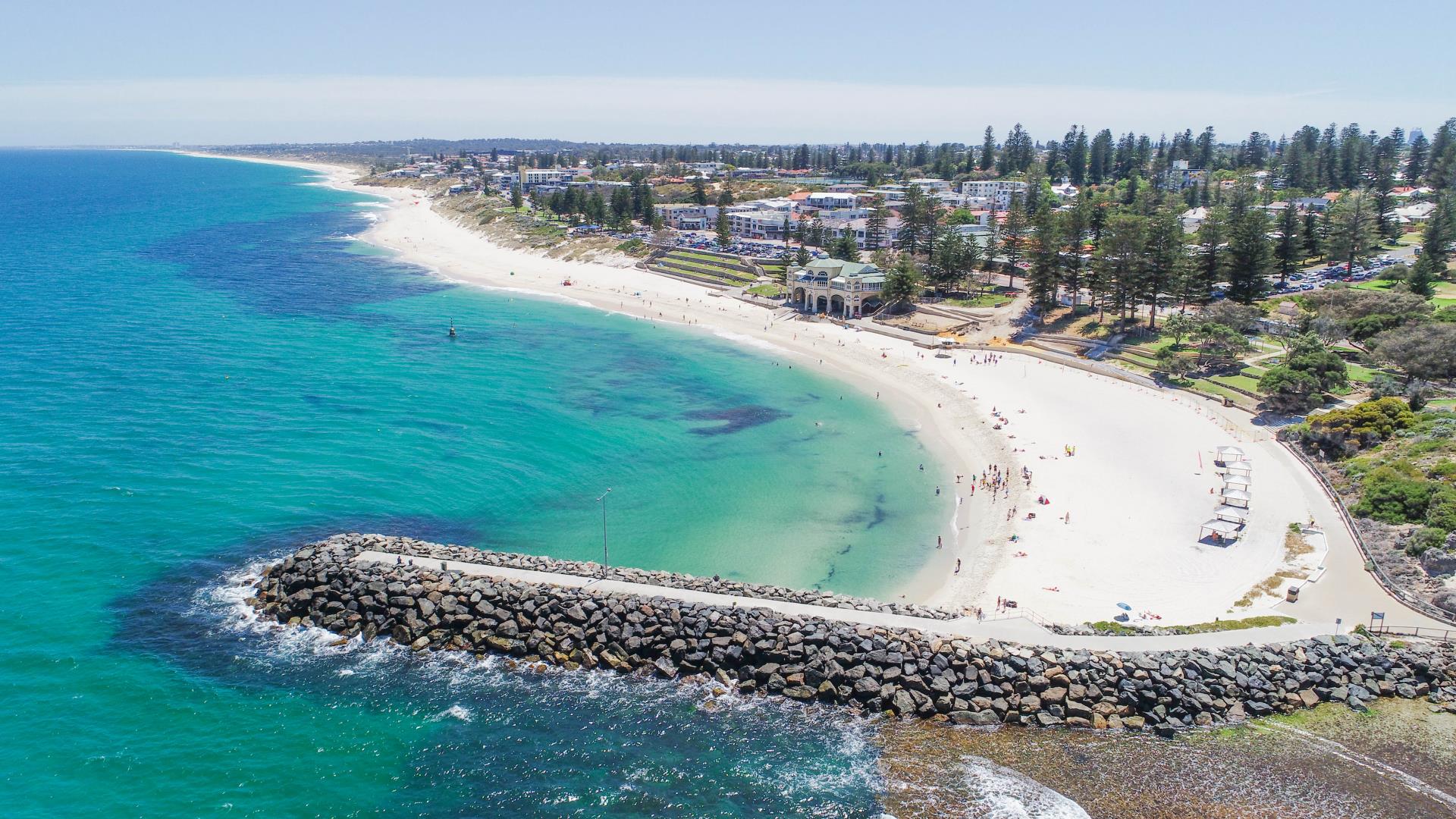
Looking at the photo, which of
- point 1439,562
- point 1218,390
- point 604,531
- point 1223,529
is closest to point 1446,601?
point 1439,562

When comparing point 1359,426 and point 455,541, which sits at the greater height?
point 1359,426

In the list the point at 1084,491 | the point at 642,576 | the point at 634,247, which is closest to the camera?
the point at 642,576

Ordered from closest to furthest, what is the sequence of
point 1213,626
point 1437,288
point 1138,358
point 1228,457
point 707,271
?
point 1213,626 → point 1228,457 → point 1138,358 → point 1437,288 → point 707,271

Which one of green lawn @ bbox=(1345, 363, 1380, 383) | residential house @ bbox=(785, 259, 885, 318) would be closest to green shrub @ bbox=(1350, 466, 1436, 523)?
green lawn @ bbox=(1345, 363, 1380, 383)

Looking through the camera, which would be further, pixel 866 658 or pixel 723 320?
pixel 723 320

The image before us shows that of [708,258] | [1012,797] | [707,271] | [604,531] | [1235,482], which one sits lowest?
[1012,797]

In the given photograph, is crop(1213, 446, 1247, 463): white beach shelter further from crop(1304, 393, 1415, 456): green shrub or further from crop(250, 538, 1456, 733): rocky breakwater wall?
crop(250, 538, 1456, 733): rocky breakwater wall

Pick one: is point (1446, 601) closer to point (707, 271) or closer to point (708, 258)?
point (707, 271)
